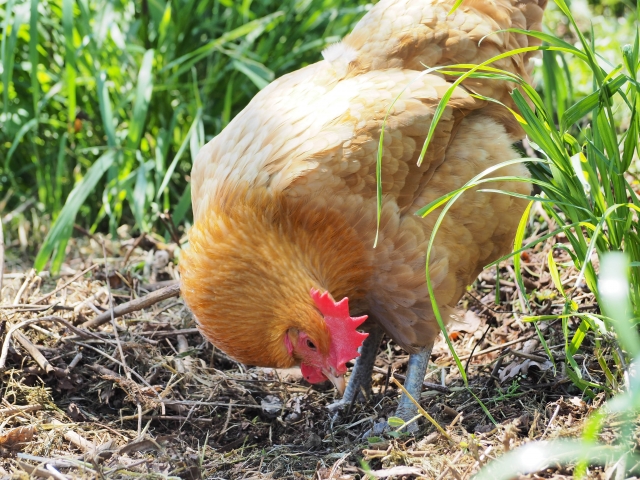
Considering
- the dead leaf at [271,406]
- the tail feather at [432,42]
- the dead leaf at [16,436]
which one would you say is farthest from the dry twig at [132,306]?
the tail feather at [432,42]

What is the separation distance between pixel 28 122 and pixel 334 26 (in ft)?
7.33

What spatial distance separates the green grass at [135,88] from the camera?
4.37 metres

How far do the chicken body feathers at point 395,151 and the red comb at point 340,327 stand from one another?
0.31m

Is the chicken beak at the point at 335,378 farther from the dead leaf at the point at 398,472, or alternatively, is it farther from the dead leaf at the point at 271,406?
the dead leaf at the point at 271,406

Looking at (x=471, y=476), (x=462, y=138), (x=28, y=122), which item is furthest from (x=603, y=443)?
(x=28, y=122)

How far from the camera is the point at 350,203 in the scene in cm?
275

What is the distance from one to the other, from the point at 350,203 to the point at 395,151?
0.32 meters

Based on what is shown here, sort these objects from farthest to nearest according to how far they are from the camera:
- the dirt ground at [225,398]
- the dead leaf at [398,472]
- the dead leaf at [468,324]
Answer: the dead leaf at [468,324] → the dirt ground at [225,398] → the dead leaf at [398,472]

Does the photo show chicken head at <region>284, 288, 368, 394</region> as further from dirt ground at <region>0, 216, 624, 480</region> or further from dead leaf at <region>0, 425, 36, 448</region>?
dead leaf at <region>0, 425, 36, 448</region>

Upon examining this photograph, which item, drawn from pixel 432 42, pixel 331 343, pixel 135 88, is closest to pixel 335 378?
pixel 331 343

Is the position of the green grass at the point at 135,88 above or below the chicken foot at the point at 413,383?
above

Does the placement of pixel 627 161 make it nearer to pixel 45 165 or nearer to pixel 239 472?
pixel 239 472

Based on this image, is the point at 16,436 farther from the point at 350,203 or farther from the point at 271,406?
the point at 350,203

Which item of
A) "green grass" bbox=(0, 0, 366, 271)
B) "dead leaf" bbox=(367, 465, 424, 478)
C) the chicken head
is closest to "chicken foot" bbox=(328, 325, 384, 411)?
the chicken head
